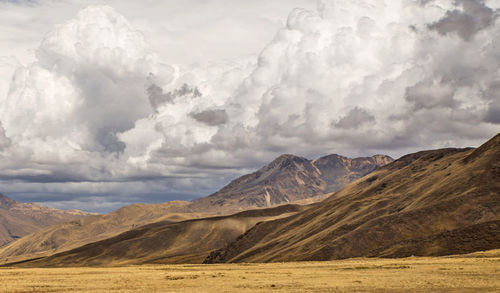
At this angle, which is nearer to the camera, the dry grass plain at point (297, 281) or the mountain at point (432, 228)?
the dry grass plain at point (297, 281)

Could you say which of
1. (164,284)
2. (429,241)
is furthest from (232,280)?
(429,241)

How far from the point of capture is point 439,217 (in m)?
155

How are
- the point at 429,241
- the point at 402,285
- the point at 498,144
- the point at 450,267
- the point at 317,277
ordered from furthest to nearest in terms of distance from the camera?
the point at 498,144, the point at 429,241, the point at 450,267, the point at 317,277, the point at 402,285

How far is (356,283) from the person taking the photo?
5994 cm

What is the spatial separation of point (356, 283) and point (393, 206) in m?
142

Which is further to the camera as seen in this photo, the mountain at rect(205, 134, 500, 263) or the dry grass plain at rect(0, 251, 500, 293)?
the mountain at rect(205, 134, 500, 263)

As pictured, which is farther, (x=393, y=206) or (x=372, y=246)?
(x=393, y=206)

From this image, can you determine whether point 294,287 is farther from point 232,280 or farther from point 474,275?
point 474,275

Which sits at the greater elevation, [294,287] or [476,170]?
[476,170]

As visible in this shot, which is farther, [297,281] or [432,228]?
[432,228]

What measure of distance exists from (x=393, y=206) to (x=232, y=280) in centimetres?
13925

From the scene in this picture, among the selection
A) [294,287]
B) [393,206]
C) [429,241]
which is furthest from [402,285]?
[393,206]

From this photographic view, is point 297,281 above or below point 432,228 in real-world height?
below

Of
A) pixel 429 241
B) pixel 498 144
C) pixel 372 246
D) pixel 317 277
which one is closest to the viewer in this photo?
pixel 317 277
